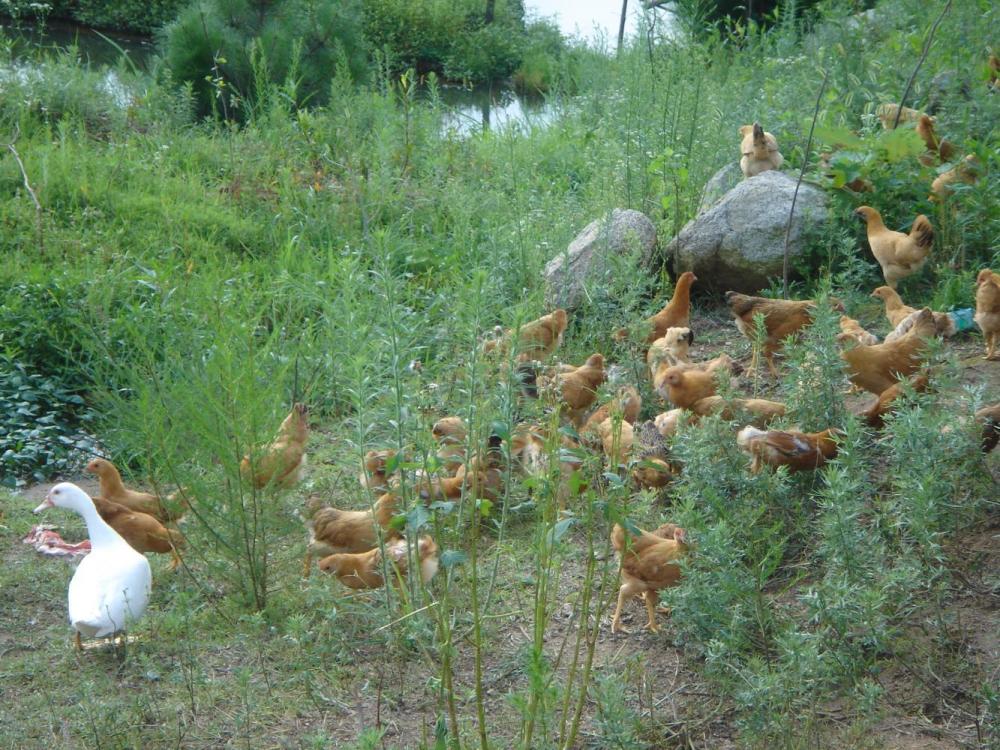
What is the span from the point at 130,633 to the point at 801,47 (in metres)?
9.84

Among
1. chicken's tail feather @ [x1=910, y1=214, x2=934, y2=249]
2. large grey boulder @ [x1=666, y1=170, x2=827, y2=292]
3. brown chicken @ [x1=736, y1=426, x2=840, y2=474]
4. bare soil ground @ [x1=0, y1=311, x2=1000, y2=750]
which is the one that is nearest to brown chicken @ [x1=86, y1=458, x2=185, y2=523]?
bare soil ground @ [x1=0, y1=311, x2=1000, y2=750]

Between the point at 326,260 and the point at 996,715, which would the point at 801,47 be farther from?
the point at 996,715

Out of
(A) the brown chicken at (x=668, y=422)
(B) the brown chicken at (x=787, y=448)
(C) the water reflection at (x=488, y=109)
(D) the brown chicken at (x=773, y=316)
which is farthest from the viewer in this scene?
(C) the water reflection at (x=488, y=109)

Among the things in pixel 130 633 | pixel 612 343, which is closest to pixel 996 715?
pixel 130 633

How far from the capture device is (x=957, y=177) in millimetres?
6637

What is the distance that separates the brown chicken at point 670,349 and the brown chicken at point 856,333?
31.0 inches

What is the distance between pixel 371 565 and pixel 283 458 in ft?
1.81

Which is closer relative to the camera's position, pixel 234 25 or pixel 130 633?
pixel 130 633

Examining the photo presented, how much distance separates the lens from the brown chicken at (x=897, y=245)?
618cm

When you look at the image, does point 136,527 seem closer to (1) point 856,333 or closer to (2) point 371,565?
A: (2) point 371,565

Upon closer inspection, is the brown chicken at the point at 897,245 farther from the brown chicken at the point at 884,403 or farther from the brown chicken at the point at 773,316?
the brown chicken at the point at 884,403

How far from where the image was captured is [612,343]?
6.43 meters

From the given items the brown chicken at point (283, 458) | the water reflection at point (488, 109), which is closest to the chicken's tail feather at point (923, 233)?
the brown chicken at point (283, 458)

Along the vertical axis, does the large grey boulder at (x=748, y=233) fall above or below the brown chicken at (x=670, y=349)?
above
